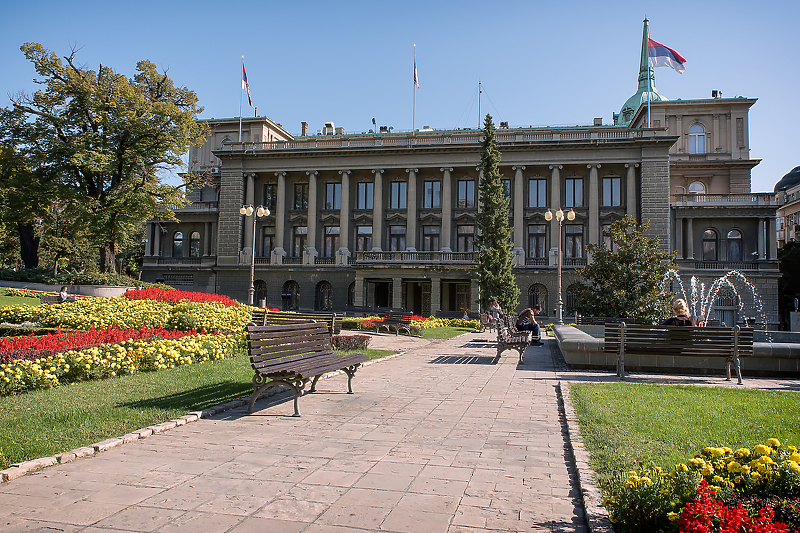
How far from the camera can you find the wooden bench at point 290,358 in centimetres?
795

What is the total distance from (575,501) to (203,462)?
3663 mm

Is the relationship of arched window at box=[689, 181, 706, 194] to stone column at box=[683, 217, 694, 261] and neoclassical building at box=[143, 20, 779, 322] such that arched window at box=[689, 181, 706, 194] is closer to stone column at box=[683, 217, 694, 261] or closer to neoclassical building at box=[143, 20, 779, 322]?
neoclassical building at box=[143, 20, 779, 322]

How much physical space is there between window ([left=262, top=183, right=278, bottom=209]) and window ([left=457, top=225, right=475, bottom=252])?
1851 centimetres

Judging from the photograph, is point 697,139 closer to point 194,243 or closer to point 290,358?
point 194,243

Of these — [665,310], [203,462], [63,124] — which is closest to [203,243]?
[63,124]

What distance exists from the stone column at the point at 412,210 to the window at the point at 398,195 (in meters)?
1.48

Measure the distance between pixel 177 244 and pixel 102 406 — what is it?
53.0 m

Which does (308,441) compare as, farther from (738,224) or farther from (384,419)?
(738,224)

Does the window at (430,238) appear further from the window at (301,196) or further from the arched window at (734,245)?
the arched window at (734,245)

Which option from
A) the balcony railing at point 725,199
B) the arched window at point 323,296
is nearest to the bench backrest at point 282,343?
the arched window at point 323,296

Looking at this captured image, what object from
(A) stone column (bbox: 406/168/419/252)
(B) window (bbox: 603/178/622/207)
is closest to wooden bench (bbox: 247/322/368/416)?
(A) stone column (bbox: 406/168/419/252)

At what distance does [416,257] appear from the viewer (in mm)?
45500

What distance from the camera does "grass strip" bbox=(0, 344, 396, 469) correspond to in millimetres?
6078

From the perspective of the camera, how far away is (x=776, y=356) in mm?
12289
